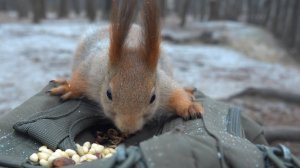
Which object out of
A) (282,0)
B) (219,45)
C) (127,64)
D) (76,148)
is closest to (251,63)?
(219,45)

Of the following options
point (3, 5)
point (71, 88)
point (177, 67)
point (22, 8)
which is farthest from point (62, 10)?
point (71, 88)

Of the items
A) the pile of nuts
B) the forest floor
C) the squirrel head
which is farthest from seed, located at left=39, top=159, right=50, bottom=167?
the forest floor

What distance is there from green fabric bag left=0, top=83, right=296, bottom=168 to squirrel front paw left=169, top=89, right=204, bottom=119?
22 mm

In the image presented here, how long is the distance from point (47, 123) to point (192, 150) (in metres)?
0.44

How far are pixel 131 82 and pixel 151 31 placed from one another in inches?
5.6

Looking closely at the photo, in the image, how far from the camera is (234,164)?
3.04ft

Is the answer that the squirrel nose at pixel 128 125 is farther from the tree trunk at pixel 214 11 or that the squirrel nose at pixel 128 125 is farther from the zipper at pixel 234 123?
the tree trunk at pixel 214 11

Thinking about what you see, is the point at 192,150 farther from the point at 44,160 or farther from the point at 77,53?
the point at 77,53

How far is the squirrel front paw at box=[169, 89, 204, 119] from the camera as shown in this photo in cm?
133

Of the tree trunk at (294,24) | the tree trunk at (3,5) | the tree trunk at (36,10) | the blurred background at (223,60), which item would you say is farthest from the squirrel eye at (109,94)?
the tree trunk at (3,5)

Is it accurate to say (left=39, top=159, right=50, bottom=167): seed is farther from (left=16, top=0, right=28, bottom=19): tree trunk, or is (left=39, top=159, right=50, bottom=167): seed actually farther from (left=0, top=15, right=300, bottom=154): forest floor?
(left=16, top=0, right=28, bottom=19): tree trunk

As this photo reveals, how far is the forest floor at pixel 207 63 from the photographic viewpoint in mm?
2732

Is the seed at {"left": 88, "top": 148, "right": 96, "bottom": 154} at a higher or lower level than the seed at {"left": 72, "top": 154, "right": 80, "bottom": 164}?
lower

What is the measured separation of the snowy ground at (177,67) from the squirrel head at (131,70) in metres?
1.10
